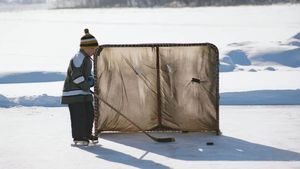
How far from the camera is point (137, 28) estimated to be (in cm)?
2886

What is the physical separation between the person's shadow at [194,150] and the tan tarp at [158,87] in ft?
0.63

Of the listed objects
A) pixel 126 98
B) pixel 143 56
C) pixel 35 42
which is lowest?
pixel 35 42

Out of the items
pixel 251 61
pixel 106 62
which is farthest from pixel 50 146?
pixel 251 61

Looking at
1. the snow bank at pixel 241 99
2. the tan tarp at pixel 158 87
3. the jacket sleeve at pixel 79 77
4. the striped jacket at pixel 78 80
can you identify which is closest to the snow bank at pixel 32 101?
the snow bank at pixel 241 99

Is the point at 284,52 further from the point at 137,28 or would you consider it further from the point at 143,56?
the point at 137,28

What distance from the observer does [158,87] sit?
8.06m

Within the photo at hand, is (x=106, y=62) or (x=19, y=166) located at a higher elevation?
(x=106, y=62)

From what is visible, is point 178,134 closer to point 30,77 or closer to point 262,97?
point 262,97

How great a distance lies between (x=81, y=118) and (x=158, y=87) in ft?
3.81

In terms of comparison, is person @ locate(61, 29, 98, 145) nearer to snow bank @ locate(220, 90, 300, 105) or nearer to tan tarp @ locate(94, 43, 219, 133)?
tan tarp @ locate(94, 43, 219, 133)

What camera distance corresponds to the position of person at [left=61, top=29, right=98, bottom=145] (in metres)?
7.30

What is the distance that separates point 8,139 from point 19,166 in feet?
5.49

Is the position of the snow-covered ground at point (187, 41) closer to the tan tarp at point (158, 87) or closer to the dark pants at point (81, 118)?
the tan tarp at point (158, 87)

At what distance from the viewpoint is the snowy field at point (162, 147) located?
6383 millimetres
